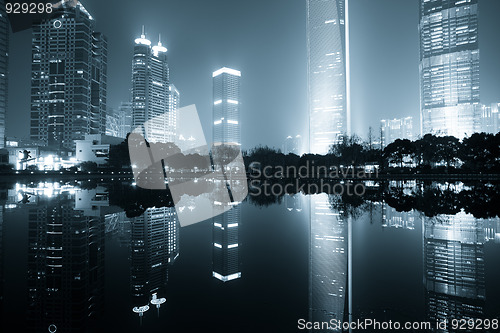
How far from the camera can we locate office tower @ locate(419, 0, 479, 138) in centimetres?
12838

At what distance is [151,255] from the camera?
26.4ft

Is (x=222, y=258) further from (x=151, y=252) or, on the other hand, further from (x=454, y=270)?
(x=454, y=270)

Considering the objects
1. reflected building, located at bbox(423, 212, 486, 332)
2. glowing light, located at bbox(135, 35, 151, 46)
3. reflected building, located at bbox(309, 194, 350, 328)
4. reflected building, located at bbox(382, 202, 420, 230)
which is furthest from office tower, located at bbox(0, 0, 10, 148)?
reflected building, located at bbox(423, 212, 486, 332)

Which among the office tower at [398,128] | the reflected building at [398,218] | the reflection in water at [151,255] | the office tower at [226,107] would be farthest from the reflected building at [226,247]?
the office tower at [398,128]

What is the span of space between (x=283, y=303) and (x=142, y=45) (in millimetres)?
203182

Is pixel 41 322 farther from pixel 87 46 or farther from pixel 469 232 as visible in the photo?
pixel 87 46

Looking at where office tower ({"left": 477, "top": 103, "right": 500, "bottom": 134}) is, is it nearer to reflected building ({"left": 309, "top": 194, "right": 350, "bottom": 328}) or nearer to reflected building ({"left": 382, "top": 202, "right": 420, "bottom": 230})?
reflected building ({"left": 382, "top": 202, "right": 420, "bottom": 230})

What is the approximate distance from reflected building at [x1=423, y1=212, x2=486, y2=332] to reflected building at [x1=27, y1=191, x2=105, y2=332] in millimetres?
5759

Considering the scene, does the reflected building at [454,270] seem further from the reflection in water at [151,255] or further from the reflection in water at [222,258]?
the reflection in water at [151,255]

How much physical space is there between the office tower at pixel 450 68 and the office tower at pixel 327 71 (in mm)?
38334

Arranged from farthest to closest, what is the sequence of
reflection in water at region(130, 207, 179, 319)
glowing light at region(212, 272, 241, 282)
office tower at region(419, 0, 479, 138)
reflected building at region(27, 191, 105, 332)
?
office tower at region(419, 0, 479, 138), glowing light at region(212, 272, 241, 282), reflection in water at region(130, 207, 179, 319), reflected building at region(27, 191, 105, 332)

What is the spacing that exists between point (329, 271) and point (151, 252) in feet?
16.1

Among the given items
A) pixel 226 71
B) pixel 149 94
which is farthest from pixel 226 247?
pixel 226 71

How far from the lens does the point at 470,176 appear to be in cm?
4462
